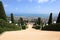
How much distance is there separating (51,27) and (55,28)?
35.5 inches

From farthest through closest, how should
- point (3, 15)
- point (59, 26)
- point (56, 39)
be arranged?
point (3, 15)
point (59, 26)
point (56, 39)

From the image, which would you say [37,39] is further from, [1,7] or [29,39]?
[1,7]

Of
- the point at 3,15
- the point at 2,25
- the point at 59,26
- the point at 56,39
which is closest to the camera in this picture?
the point at 56,39

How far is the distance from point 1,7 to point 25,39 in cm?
961

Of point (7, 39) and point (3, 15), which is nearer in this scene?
point (7, 39)

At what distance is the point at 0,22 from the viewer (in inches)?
474

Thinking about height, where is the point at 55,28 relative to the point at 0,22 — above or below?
below

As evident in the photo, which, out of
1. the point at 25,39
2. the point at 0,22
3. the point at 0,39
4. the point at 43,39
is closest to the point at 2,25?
the point at 0,22

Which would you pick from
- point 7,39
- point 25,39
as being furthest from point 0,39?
point 25,39

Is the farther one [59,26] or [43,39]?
[59,26]

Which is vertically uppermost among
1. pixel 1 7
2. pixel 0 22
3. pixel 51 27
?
pixel 1 7

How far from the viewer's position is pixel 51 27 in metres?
14.5

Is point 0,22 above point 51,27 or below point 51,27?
above

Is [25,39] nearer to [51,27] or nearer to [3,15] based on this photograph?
[51,27]
